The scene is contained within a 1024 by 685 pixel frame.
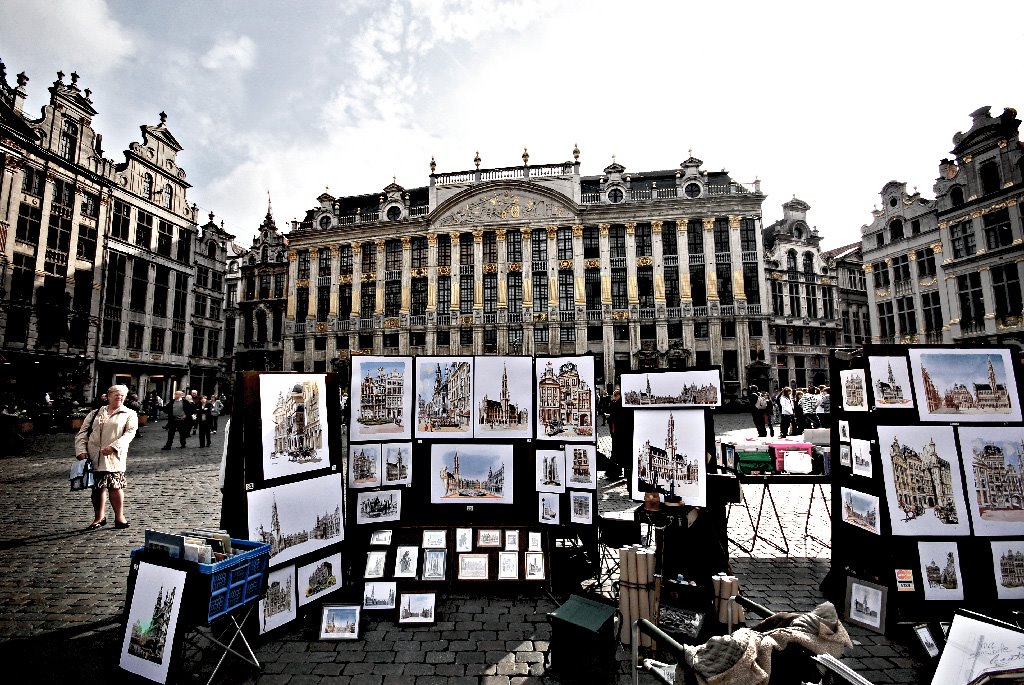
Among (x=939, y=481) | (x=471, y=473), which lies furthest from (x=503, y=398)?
(x=939, y=481)

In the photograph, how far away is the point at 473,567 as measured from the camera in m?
5.65

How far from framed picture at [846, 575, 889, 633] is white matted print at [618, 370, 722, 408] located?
7.67 feet

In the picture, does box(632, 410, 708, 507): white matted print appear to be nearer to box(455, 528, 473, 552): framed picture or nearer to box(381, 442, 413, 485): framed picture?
box(455, 528, 473, 552): framed picture

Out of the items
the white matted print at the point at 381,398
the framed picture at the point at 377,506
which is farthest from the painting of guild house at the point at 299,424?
the framed picture at the point at 377,506

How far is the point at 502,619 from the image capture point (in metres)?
5.00

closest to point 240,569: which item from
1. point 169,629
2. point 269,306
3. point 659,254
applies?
point 169,629

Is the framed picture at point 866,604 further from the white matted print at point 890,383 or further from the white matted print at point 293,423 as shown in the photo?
the white matted print at point 293,423

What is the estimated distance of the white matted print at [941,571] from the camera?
4.71m

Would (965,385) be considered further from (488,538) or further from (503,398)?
(488,538)

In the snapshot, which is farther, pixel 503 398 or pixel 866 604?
pixel 503 398

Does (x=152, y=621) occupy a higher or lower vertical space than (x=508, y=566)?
higher

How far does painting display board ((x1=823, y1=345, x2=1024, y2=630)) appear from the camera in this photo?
15.5 feet

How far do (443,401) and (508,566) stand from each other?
7.25 ft

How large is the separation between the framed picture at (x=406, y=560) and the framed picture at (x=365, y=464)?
868 millimetres
